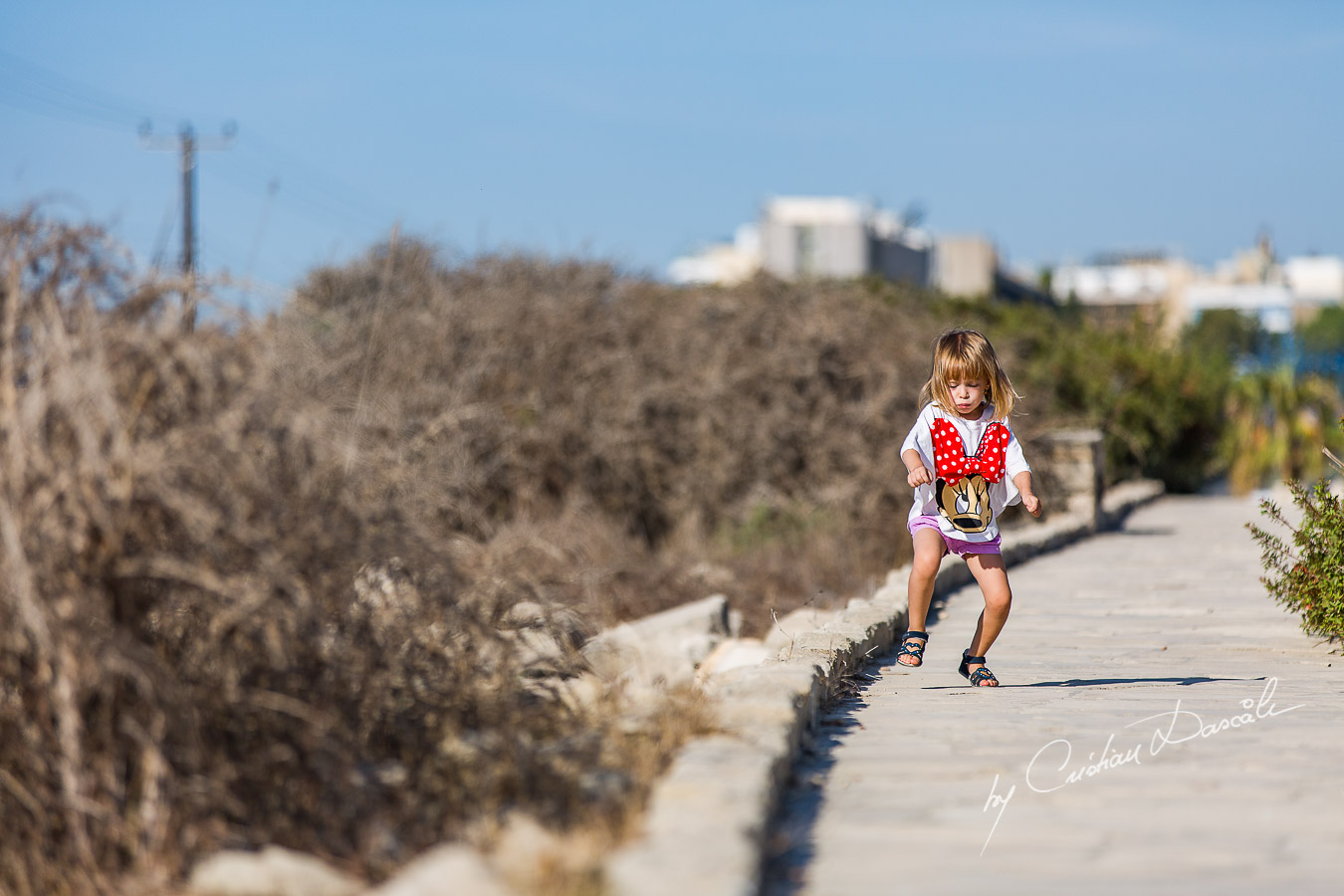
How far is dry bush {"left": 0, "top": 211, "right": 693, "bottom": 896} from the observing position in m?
3.25

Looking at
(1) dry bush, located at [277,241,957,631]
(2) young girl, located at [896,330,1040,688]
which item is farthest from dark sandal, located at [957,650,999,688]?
(1) dry bush, located at [277,241,957,631]

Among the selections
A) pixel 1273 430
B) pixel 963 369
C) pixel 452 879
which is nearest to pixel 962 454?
pixel 963 369

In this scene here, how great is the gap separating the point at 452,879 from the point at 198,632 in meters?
1.21

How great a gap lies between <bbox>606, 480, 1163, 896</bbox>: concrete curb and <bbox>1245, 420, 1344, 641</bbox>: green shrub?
1.90m

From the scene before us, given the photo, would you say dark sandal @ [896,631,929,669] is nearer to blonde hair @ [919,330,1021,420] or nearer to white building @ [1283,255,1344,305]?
blonde hair @ [919,330,1021,420]

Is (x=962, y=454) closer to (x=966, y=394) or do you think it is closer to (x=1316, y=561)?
(x=966, y=394)

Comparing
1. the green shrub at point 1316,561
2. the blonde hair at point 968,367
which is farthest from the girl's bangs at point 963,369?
the green shrub at point 1316,561

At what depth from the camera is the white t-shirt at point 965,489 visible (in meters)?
5.68

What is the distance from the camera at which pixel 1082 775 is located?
4.09m

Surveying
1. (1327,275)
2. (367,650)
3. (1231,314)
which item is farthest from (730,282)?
(1327,275)

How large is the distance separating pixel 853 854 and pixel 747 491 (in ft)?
38.3

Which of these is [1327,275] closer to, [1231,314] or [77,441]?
[1231,314]

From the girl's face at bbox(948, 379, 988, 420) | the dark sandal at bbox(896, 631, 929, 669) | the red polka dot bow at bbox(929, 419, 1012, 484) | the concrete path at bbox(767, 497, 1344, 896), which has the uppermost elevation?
the girl's face at bbox(948, 379, 988, 420)

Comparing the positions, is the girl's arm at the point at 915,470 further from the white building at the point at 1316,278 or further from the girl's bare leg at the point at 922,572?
the white building at the point at 1316,278
